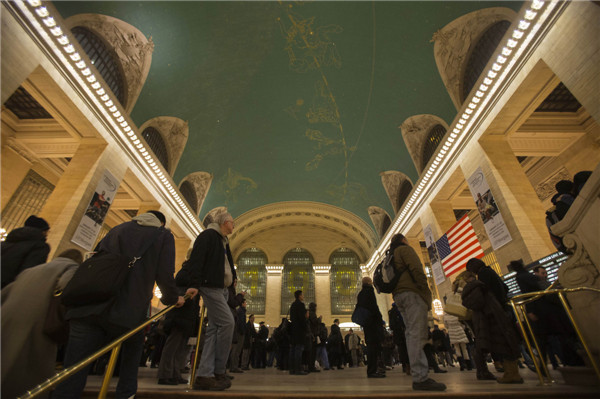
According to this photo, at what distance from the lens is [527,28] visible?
6.43 m

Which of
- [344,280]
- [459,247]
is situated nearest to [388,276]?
[459,247]

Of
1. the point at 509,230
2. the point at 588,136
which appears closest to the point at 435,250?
the point at 509,230

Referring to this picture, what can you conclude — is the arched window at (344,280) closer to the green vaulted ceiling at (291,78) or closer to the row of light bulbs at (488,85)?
the green vaulted ceiling at (291,78)

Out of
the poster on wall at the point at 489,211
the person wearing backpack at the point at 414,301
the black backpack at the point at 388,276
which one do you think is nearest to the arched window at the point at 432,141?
the poster on wall at the point at 489,211

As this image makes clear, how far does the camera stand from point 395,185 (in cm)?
1448

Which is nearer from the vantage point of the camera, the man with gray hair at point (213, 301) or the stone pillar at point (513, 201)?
the man with gray hair at point (213, 301)

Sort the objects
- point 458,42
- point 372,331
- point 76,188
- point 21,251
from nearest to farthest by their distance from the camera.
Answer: point 21,251, point 372,331, point 76,188, point 458,42

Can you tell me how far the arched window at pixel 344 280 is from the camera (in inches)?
781

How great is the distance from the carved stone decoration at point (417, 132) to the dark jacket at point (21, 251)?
10971 mm

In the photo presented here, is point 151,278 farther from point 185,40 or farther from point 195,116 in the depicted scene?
point 195,116

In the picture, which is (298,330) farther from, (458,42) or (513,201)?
(458,42)

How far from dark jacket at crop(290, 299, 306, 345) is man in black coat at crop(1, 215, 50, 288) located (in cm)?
351

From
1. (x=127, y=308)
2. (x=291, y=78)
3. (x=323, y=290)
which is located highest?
(x=291, y=78)

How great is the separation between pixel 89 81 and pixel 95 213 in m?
3.47
